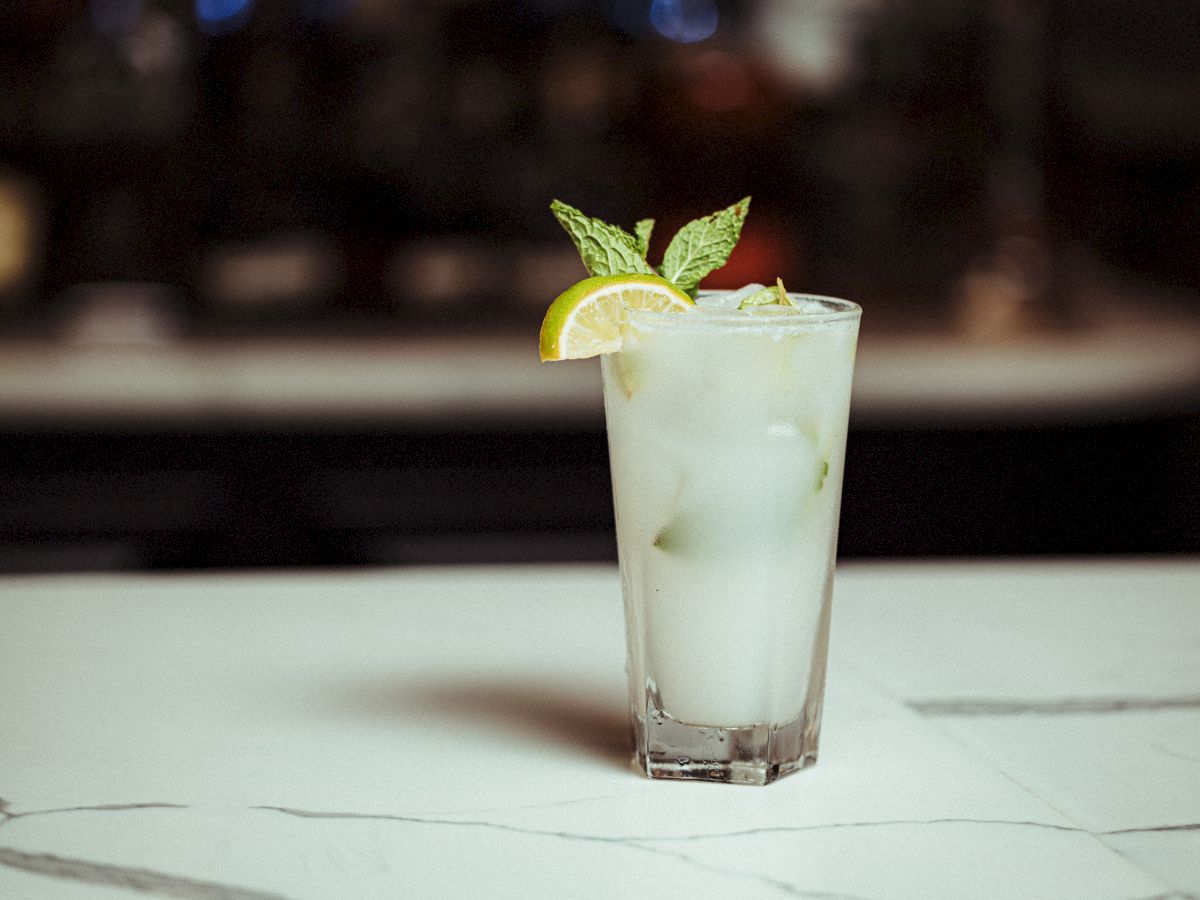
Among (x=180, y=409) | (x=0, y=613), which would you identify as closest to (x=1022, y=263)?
(x=180, y=409)

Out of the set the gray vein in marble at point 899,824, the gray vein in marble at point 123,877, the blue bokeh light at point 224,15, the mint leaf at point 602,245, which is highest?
the blue bokeh light at point 224,15

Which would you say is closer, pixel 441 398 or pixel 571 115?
pixel 441 398

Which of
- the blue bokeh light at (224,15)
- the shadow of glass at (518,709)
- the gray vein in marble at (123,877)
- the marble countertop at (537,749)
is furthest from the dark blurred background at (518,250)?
the gray vein in marble at (123,877)

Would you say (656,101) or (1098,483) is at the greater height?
(656,101)

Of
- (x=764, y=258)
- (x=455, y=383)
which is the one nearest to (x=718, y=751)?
(x=455, y=383)

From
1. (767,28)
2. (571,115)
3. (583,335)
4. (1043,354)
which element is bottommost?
(1043,354)

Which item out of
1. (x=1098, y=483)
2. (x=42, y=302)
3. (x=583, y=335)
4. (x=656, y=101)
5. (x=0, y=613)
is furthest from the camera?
(x=656, y=101)

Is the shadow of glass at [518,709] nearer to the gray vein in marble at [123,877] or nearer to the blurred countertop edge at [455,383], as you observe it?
the gray vein in marble at [123,877]

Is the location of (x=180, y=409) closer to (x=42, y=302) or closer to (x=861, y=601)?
(x=42, y=302)
